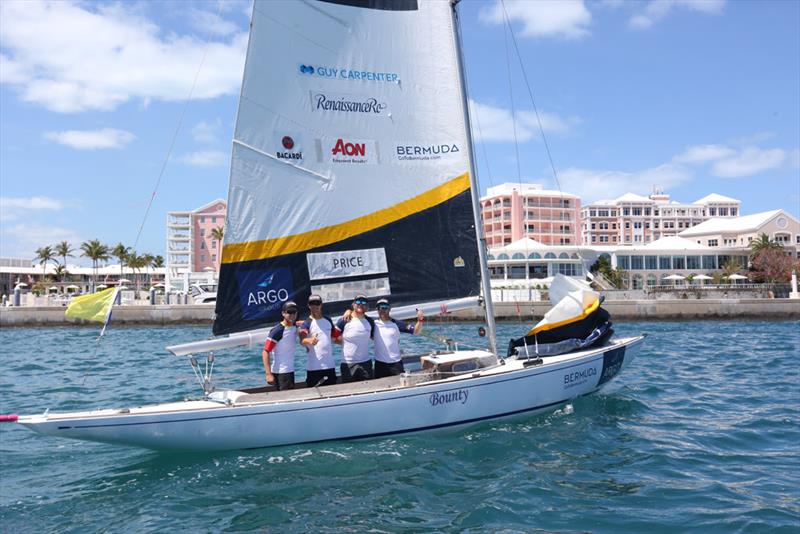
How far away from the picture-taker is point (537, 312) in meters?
39.4

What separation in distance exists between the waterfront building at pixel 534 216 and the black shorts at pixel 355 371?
7577 cm

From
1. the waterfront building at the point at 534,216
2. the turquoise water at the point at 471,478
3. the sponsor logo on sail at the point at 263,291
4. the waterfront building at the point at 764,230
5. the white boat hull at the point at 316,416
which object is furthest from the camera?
the waterfront building at the point at 534,216

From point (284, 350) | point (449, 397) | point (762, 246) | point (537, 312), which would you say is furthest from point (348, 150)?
point (762, 246)

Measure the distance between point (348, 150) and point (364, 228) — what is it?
131 cm

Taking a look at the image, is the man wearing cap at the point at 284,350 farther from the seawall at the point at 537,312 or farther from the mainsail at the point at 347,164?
the seawall at the point at 537,312

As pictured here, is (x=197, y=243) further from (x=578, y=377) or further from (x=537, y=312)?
(x=578, y=377)

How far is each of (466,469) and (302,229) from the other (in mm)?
4430

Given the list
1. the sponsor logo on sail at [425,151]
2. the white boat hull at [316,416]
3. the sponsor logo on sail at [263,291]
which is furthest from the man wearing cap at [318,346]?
the sponsor logo on sail at [425,151]

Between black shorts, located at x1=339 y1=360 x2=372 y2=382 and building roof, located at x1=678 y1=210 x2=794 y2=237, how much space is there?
259 feet

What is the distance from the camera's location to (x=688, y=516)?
632cm

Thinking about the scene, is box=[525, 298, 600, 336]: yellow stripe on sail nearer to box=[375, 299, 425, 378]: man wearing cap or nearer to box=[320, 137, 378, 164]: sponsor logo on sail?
box=[375, 299, 425, 378]: man wearing cap

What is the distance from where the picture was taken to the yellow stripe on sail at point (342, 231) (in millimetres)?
9281

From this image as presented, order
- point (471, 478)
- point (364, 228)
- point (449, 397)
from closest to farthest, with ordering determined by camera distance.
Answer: point (471, 478) → point (449, 397) → point (364, 228)

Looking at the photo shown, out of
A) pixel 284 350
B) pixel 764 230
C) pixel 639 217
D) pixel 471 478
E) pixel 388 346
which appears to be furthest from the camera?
pixel 639 217
